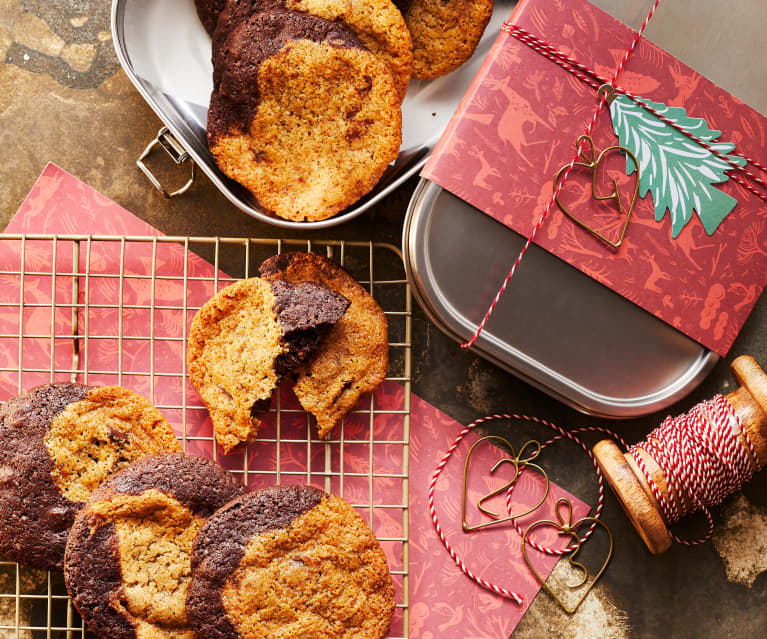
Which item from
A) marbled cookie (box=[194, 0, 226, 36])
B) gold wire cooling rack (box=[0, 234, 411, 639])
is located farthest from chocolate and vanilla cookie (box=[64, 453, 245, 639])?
marbled cookie (box=[194, 0, 226, 36])

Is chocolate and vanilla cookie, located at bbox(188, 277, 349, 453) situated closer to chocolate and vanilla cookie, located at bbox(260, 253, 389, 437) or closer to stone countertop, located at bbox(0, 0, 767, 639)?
chocolate and vanilla cookie, located at bbox(260, 253, 389, 437)

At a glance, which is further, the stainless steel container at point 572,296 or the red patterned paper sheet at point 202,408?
the red patterned paper sheet at point 202,408

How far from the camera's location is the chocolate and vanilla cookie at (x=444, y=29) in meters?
1.34

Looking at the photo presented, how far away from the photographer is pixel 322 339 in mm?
1392

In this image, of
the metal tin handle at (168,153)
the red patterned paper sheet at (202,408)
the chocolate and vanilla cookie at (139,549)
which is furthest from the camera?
the red patterned paper sheet at (202,408)

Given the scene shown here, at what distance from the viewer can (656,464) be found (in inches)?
52.1

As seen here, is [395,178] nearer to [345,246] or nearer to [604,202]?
[345,246]

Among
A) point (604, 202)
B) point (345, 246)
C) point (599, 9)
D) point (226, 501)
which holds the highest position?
point (599, 9)

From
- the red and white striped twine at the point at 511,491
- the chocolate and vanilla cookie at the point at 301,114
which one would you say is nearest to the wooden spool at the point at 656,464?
the red and white striped twine at the point at 511,491

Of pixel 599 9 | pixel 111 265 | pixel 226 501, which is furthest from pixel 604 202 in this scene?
pixel 111 265

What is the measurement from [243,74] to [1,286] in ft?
2.39

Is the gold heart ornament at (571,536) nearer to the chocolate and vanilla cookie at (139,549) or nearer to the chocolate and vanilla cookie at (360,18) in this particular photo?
the chocolate and vanilla cookie at (139,549)

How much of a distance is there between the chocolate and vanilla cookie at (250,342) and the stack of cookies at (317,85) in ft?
0.53

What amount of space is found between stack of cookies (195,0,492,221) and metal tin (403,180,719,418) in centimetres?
16
